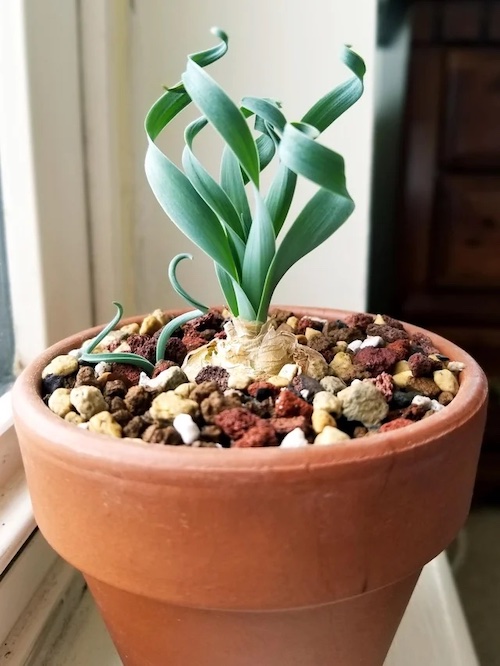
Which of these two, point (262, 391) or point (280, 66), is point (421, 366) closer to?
point (262, 391)

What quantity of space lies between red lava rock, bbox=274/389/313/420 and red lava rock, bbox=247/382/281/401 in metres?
0.02

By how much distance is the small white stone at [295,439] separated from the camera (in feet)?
1.34

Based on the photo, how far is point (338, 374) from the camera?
20.7 inches

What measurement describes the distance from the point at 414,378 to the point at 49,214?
0.41 m

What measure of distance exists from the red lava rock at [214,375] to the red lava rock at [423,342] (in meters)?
0.17

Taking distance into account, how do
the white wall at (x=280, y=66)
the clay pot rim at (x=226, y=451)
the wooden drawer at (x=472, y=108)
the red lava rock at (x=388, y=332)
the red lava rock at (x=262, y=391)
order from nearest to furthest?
the clay pot rim at (x=226, y=451), the red lava rock at (x=262, y=391), the red lava rock at (x=388, y=332), the white wall at (x=280, y=66), the wooden drawer at (x=472, y=108)

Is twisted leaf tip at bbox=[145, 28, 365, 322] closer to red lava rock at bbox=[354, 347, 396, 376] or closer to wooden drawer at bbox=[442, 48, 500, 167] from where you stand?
red lava rock at bbox=[354, 347, 396, 376]

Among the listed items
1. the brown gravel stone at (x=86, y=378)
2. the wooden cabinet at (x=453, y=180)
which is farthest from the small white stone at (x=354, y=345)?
the wooden cabinet at (x=453, y=180)

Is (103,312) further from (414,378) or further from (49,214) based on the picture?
(414,378)

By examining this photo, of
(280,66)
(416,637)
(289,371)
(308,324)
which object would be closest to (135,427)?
(289,371)

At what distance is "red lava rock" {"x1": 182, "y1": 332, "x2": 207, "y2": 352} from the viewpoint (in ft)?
1.91

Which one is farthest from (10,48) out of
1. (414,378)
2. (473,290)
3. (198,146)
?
(473,290)

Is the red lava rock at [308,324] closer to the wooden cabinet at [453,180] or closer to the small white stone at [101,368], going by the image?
the small white stone at [101,368]

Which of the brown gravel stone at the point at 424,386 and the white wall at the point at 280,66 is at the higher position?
the white wall at the point at 280,66
